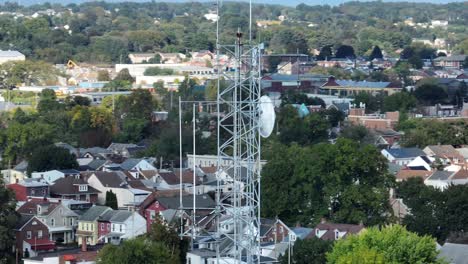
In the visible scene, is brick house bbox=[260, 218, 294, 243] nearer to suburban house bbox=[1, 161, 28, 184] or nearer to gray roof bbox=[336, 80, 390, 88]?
suburban house bbox=[1, 161, 28, 184]

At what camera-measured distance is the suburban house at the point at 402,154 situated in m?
38.4

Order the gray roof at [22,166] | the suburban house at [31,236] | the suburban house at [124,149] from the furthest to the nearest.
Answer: the suburban house at [124,149], the gray roof at [22,166], the suburban house at [31,236]

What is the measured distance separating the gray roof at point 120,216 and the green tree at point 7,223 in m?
1.87

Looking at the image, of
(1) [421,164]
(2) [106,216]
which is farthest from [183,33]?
(2) [106,216]

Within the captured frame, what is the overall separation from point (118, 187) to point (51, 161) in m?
3.90

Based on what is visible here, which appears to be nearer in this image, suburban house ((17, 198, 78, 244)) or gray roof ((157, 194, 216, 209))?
suburban house ((17, 198, 78, 244))

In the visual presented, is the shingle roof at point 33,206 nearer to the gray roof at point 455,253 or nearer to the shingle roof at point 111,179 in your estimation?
the shingle roof at point 111,179

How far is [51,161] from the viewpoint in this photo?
3588 cm

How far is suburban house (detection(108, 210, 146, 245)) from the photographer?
2780 centimetres

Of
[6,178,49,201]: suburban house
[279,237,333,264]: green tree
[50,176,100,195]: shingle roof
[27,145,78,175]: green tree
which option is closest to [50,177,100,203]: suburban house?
[50,176,100,195]: shingle roof

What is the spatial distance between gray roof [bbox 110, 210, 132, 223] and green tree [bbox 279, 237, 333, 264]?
229 inches

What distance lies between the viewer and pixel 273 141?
38.9 m

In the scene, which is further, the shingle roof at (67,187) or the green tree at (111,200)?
the shingle roof at (67,187)

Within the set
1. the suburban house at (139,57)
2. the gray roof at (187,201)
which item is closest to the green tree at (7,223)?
the gray roof at (187,201)
